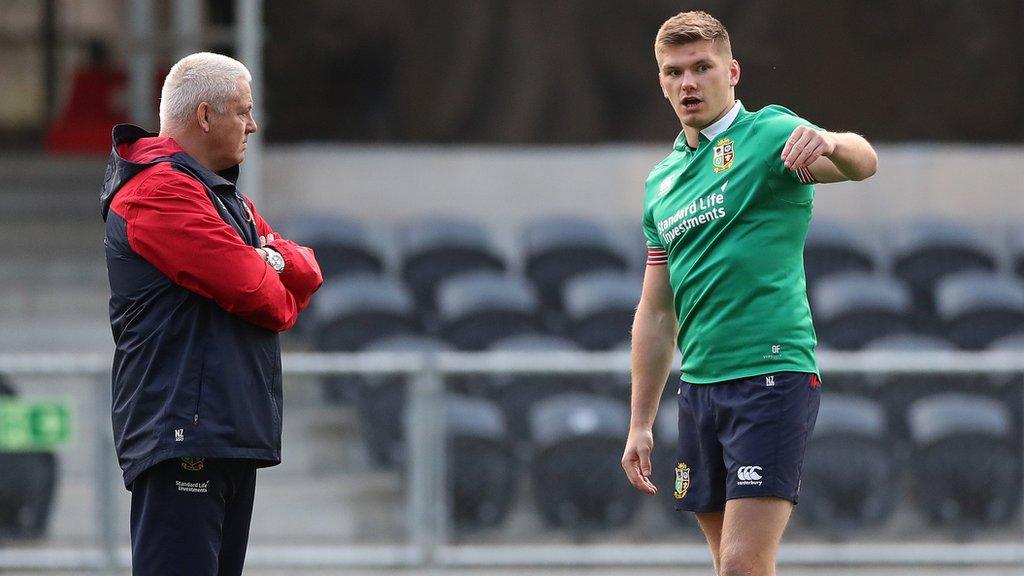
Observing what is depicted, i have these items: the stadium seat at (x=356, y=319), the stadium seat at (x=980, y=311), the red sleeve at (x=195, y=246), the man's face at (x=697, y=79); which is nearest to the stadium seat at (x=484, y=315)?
the stadium seat at (x=356, y=319)

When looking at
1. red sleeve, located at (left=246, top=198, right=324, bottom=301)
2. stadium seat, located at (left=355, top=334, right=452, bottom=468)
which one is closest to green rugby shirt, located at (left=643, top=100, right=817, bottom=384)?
red sleeve, located at (left=246, top=198, right=324, bottom=301)

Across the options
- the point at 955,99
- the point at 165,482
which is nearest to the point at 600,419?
the point at 165,482

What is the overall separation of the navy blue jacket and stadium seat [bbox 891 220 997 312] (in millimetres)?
7829

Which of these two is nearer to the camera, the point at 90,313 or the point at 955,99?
the point at 90,313

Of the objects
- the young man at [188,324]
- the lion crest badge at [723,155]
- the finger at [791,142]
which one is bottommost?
the young man at [188,324]

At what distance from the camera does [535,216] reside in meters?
12.3

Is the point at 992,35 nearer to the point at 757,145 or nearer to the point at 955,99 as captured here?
the point at 955,99

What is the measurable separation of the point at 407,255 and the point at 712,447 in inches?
262

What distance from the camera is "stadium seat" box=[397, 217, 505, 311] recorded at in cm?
1057

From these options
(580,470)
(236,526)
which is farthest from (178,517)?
(580,470)

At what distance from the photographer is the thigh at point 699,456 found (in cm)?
420

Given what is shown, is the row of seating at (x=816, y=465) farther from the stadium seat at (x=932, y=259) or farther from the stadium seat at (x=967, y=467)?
the stadium seat at (x=932, y=259)

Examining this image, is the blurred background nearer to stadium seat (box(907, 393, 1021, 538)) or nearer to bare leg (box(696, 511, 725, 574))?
stadium seat (box(907, 393, 1021, 538))

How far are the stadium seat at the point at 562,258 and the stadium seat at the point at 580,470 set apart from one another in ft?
9.60
